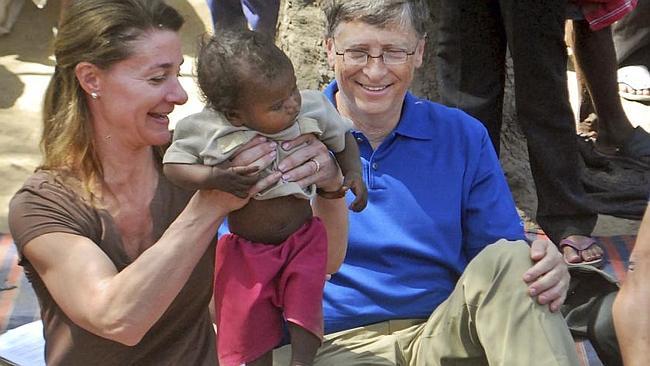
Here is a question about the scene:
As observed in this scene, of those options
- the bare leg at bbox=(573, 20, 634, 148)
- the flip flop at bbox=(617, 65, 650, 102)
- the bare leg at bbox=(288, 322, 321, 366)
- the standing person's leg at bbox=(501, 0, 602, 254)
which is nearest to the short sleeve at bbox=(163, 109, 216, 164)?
the bare leg at bbox=(288, 322, 321, 366)

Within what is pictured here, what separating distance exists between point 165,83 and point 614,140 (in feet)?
10.7

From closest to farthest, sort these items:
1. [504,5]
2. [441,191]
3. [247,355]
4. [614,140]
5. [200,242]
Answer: [200,242]
[247,355]
[441,191]
[504,5]
[614,140]

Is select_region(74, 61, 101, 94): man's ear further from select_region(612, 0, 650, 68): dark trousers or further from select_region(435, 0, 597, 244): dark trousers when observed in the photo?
select_region(612, 0, 650, 68): dark trousers

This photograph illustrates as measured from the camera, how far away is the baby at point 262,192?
2.27 meters

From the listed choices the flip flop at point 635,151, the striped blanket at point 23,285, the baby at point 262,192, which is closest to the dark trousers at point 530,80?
the striped blanket at point 23,285

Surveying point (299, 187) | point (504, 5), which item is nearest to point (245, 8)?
point (504, 5)

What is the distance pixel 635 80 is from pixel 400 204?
12.4ft

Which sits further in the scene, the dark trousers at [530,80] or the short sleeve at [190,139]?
the dark trousers at [530,80]

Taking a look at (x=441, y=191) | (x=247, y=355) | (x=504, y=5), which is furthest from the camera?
(x=504, y=5)

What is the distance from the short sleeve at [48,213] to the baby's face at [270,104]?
0.40 m

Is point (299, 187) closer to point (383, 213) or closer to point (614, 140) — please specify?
point (383, 213)

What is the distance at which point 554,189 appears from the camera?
414 centimetres

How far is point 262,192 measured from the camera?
234cm

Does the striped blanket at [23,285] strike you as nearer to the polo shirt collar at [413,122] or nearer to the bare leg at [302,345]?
the polo shirt collar at [413,122]
